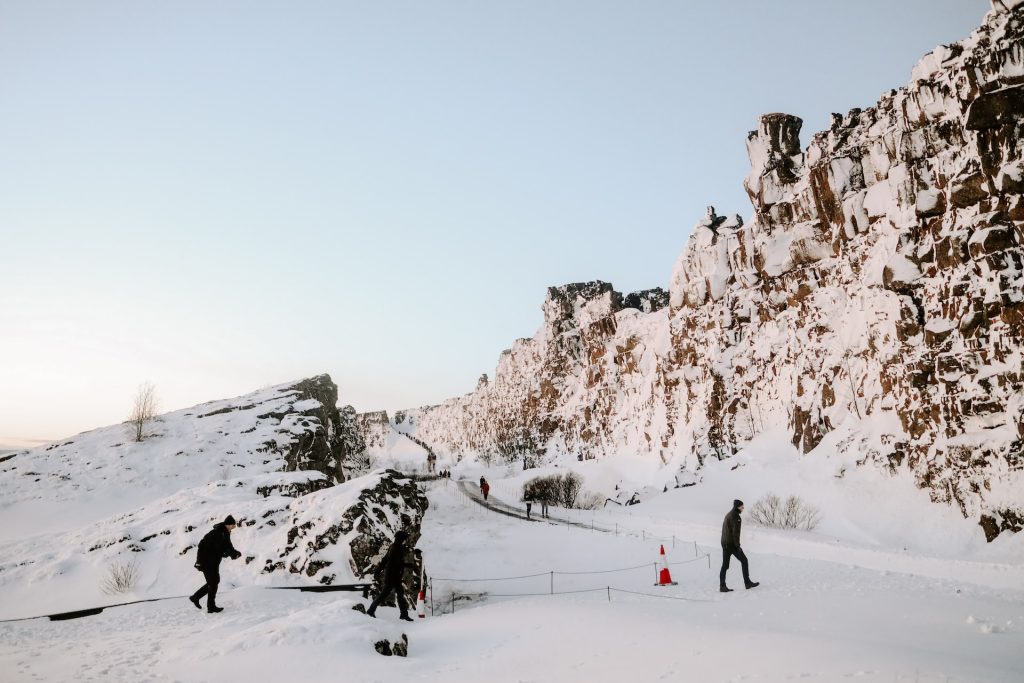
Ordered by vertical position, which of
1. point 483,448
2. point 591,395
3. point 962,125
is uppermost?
point 962,125

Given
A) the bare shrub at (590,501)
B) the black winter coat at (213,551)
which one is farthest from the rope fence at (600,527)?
the black winter coat at (213,551)

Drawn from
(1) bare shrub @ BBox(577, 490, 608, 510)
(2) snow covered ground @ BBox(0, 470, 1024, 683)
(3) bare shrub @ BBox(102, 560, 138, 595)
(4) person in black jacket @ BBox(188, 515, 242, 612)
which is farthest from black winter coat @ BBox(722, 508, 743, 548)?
(1) bare shrub @ BBox(577, 490, 608, 510)

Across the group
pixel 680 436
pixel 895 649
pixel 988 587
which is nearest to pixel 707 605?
pixel 895 649

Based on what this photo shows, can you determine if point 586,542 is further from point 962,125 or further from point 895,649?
point 962,125

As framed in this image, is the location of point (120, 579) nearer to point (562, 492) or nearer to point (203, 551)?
point (203, 551)

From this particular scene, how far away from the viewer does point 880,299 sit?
31.8 metres

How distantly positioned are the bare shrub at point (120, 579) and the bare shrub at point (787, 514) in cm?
2490

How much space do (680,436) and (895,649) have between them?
43874 millimetres

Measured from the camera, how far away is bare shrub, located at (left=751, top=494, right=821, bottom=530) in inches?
1037

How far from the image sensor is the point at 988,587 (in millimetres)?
11969

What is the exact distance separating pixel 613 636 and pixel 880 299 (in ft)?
106

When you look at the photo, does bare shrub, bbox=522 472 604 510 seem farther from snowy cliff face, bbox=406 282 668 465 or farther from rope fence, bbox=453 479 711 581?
snowy cliff face, bbox=406 282 668 465

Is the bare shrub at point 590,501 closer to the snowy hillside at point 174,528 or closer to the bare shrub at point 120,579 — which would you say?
the snowy hillside at point 174,528

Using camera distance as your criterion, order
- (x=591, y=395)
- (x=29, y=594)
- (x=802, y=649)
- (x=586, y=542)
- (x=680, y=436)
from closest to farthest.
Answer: (x=802, y=649) < (x=29, y=594) < (x=586, y=542) < (x=680, y=436) < (x=591, y=395)
